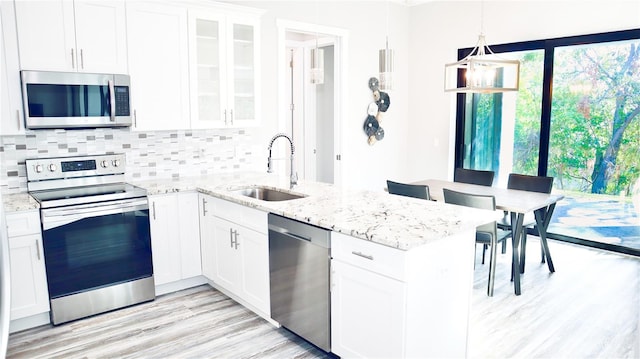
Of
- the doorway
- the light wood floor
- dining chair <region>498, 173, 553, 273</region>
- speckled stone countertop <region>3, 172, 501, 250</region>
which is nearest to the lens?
speckled stone countertop <region>3, 172, 501, 250</region>

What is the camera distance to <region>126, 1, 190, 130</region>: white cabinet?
11.6 feet

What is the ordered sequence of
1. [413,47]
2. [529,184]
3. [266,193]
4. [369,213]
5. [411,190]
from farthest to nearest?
[413,47], [529,184], [411,190], [266,193], [369,213]

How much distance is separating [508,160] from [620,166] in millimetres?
1194

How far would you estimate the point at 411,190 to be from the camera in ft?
12.8

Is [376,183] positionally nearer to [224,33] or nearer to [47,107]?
[224,33]

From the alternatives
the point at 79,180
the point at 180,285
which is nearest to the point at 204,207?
the point at 180,285

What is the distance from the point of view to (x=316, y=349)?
2.81 metres

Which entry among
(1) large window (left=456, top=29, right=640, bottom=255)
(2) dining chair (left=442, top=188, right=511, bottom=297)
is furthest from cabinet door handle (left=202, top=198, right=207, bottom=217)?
(1) large window (left=456, top=29, right=640, bottom=255)

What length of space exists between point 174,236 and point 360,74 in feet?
10.6

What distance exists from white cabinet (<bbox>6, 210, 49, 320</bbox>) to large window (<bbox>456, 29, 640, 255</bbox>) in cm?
494

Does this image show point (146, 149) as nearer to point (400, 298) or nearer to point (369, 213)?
point (369, 213)

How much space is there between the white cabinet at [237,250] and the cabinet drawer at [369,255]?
700mm

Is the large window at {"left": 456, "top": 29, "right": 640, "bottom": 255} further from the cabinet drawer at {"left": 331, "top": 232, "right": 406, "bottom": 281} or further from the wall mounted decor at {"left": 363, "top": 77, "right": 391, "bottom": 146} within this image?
the cabinet drawer at {"left": 331, "top": 232, "right": 406, "bottom": 281}

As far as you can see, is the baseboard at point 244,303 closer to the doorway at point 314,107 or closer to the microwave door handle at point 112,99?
the microwave door handle at point 112,99
